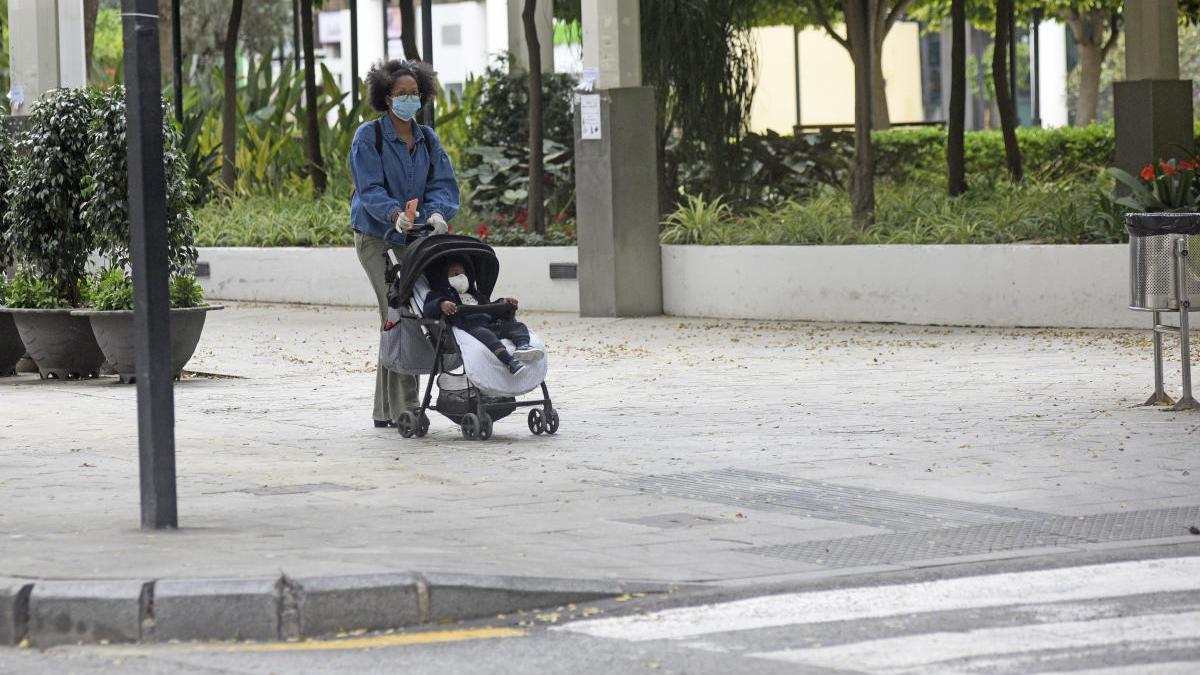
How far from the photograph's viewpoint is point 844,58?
180ft

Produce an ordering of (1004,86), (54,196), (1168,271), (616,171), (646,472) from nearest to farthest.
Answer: (646,472), (1168,271), (54,196), (616,171), (1004,86)

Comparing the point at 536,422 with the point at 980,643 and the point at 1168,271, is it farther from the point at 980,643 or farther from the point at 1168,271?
the point at 980,643

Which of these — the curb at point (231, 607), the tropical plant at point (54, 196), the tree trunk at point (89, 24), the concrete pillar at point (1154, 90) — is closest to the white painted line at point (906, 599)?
the curb at point (231, 607)

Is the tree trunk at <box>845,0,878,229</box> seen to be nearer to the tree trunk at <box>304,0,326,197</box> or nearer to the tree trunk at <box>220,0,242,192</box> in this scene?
the tree trunk at <box>304,0,326,197</box>

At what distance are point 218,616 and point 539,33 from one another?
20.5m

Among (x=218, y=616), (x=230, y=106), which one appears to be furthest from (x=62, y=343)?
(x=230, y=106)

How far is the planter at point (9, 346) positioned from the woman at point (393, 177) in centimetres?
494

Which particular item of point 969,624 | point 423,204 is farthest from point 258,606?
point 423,204

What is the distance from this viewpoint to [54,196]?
1422 centimetres

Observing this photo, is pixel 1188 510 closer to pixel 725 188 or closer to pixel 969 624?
pixel 969 624

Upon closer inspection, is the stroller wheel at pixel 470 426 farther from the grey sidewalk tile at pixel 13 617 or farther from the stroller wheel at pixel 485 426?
the grey sidewalk tile at pixel 13 617

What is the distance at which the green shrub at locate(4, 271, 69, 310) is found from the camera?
1451cm

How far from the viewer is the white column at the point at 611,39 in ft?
62.6

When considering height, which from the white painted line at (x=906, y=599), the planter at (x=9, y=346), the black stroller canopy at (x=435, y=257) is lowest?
the white painted line at (x=906, y=599)
